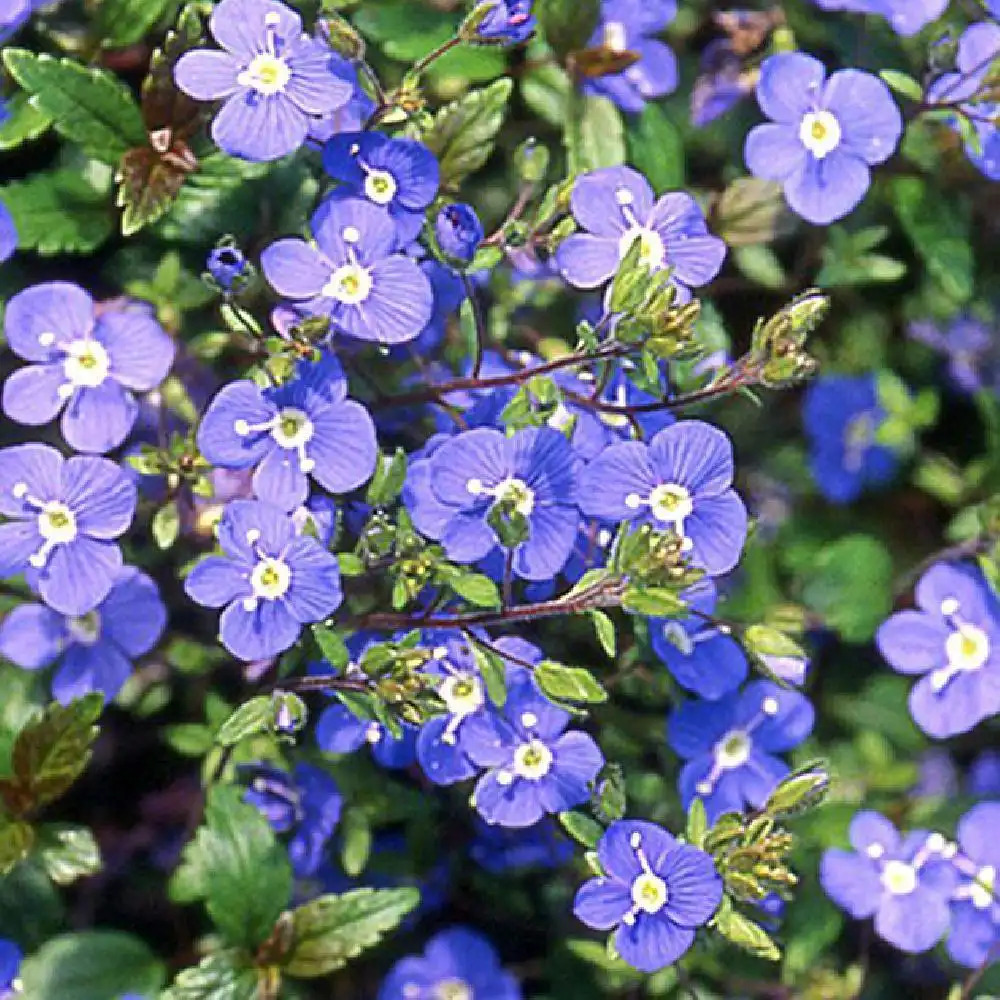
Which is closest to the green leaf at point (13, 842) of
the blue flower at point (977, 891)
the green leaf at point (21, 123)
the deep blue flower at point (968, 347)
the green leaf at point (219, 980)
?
the green leaf at point (219, 980)

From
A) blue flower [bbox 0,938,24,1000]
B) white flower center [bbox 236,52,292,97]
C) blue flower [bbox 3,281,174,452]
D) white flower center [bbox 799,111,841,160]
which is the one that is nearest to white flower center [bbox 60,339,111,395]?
blue flower [bbox 3,281,174,452]

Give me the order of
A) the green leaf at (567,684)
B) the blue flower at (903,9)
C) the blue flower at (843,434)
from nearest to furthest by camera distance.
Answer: the green leaf at (567,684) < the blue flower at (903,9) < the blue flower at (843,434)

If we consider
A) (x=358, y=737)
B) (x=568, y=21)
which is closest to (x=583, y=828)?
(x=358, y=737)

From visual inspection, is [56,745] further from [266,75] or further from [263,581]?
[266,75]

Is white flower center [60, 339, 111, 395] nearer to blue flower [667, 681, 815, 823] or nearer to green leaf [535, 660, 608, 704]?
green leaf [535, 660, 608, 704]

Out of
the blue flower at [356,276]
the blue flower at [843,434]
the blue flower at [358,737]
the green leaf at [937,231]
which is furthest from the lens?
the blue flower at [843,434]

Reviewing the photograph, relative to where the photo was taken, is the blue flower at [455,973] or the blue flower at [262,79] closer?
the blue flower at [262,79]

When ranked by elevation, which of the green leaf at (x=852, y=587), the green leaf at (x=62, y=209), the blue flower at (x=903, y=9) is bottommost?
the green leaf at (x=852, y=587)

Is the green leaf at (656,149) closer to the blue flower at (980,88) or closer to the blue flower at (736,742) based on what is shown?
the blue flower at (980,88)
